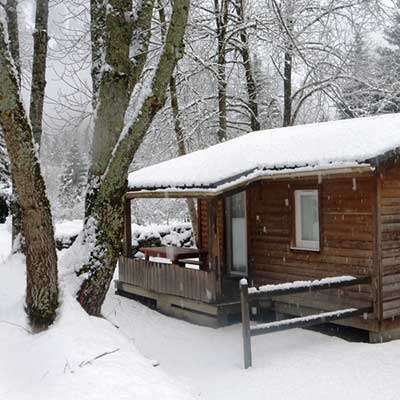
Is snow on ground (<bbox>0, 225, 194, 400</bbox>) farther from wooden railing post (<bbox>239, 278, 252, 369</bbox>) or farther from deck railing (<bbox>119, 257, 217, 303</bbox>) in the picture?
deck railing (<bbox>119, 257, 217, 303</bbox>)

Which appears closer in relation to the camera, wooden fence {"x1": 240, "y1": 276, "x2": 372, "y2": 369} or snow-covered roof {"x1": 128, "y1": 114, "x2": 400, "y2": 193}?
wooden fence {"x1": 240, "y1": 276, "x2": 372, "y2": 369}

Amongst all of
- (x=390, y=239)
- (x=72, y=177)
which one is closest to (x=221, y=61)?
(x=390, y=239)

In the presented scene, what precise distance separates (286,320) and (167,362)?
197 cm

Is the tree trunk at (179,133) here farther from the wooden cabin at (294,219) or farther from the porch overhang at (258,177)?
the porch overhang at (258,177)

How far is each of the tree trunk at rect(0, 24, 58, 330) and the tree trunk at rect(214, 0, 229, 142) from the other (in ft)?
41.1

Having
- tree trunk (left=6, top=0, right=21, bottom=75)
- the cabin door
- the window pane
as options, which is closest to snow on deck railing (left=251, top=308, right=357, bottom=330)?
the window pane

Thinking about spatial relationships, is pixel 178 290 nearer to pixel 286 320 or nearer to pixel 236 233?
pixel 236 233

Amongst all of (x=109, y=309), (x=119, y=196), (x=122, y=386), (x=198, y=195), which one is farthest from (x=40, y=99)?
(x=122, y=386)

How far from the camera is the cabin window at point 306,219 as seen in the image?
400 inches

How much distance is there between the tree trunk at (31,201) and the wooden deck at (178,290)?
186 inches

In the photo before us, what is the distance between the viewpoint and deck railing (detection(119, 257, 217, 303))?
10532 mm

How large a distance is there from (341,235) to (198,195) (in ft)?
8.62

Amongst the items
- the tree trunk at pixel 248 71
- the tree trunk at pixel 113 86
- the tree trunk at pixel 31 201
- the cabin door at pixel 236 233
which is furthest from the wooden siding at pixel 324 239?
the tree trunk at pixel 248 71

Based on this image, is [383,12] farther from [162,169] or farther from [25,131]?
[25,131]
